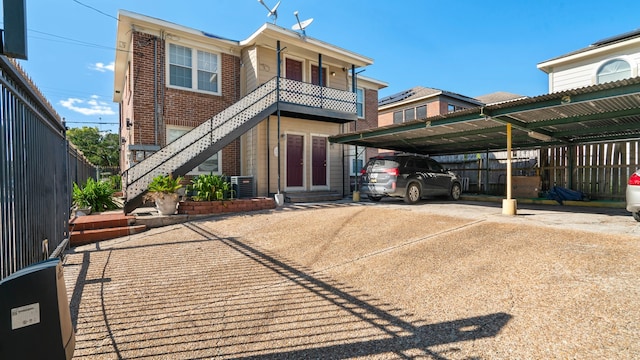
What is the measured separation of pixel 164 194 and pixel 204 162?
3.95m

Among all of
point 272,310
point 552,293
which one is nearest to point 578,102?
point 552,293

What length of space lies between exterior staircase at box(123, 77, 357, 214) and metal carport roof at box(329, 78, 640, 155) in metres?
1.67

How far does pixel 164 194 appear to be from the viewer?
27.1 feet

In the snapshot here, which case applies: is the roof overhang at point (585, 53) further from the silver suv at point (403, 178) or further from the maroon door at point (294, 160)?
the maroon door at point (294, 160)

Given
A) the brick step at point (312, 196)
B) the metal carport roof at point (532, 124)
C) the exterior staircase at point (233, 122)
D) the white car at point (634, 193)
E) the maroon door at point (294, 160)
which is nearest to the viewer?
the white car at point (634, 193)

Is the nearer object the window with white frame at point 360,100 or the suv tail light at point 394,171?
the suv tail light at point 394,171

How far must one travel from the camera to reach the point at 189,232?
23.6ft

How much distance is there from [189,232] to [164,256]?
1.83 meters

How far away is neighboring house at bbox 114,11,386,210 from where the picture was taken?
34.9 ft

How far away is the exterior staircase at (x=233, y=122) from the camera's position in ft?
28.6

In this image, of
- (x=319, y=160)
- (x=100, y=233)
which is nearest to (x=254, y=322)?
(x=100, y=233)

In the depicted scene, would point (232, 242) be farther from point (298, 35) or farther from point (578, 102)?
point (298, 35)

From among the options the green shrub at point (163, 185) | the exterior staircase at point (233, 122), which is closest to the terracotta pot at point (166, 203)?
the green shrub at point (163, 185)

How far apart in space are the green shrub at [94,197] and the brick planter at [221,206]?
2.69 metres
